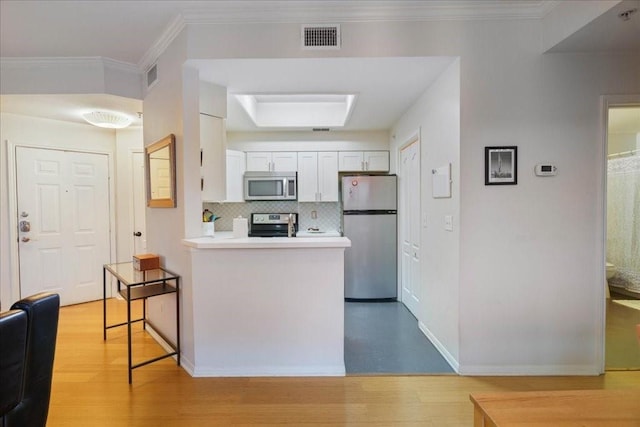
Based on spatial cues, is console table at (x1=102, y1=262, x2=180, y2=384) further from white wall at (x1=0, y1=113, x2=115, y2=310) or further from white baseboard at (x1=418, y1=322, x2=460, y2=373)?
white baseboard at (x1=418, y1=322, x2=460, y2=373)

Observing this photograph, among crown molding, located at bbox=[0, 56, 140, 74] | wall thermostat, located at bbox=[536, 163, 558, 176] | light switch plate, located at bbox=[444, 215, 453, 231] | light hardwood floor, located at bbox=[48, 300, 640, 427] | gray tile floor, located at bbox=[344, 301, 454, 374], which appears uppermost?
crown molding, located at bbox=[0, 56, 140, 74]

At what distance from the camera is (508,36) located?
2.17 m

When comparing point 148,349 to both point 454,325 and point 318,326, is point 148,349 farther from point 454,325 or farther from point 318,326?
point 454,325

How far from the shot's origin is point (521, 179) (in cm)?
218

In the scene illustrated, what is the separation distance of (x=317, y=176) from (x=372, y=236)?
3.88 feet

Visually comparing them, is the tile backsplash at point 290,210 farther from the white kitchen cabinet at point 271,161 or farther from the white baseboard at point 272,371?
the white baseboard at point 272,371

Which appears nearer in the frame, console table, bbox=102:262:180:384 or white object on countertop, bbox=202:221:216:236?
console table, bbox=102:262:180:384

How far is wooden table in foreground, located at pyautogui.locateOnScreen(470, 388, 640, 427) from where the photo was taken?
96 centimetres

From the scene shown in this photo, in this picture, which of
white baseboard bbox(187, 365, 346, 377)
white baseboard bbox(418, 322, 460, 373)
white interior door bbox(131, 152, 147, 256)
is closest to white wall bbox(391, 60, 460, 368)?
white baseboard bbox(418, 322, 460, 373)

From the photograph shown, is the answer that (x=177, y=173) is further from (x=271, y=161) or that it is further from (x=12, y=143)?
(x=12, y=143)

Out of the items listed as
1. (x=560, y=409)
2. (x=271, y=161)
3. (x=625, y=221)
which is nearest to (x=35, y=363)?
(x=560, y=409)

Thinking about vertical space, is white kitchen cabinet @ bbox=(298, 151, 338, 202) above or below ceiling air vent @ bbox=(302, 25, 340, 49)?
below

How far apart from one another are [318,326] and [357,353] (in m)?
0.58

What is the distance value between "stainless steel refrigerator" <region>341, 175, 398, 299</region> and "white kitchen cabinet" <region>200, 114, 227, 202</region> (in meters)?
1.83
